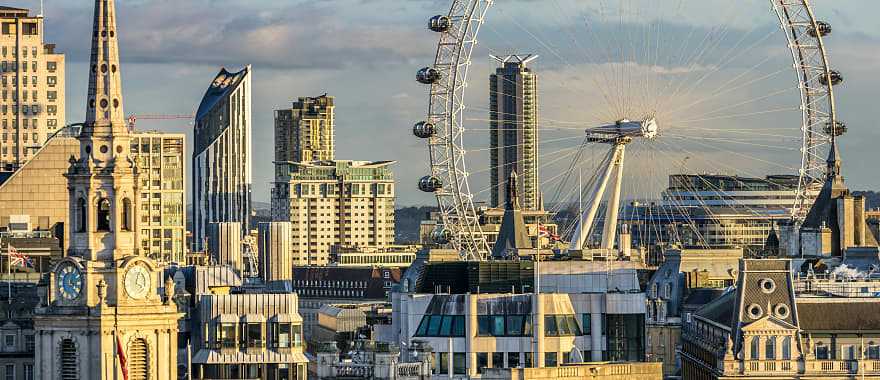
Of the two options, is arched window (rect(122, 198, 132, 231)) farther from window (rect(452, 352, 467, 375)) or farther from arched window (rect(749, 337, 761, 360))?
arched window (rect(749, 337, 761, 360))

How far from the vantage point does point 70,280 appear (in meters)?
140

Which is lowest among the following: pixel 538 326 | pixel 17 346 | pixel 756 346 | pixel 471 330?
pixel 756 346

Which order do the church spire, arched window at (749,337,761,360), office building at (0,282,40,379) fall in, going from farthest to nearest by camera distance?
arched window at (749,337,761,360) → office building at (0,282,40,379) → the church spire

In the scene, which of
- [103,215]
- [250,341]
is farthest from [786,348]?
[103,215]

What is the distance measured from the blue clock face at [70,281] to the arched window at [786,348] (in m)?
45.6

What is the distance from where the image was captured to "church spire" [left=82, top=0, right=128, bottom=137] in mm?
142625

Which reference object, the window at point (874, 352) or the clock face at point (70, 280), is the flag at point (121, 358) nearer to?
the clock face at point (70, 280)

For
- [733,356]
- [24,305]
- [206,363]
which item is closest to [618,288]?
[733,356]

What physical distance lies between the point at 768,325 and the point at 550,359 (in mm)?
18646

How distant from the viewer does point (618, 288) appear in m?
170

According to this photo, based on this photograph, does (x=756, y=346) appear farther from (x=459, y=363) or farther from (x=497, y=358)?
(x=459, y=363)

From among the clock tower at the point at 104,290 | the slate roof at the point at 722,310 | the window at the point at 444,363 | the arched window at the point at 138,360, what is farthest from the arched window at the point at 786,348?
the arched window at the point at 138,360

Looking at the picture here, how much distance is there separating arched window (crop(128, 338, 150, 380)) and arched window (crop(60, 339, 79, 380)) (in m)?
2.17

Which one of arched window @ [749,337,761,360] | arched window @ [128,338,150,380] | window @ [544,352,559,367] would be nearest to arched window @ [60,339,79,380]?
arched window @ [128,338,150,380]
